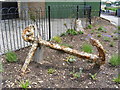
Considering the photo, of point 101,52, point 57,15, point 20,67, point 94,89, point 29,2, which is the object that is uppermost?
point 29,2

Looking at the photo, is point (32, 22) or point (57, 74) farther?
point (32, 22)

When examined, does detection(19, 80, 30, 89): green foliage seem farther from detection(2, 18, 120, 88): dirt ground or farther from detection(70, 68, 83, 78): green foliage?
detection(70, 68, 83, 78): green foliage

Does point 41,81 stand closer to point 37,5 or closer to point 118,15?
point 37,5

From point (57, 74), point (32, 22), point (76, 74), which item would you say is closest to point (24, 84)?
point (57, 74)

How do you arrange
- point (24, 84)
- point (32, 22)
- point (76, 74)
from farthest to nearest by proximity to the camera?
point (32, 22)
point (76, 74)
point (24, 84)

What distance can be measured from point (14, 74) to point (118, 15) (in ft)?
48.6

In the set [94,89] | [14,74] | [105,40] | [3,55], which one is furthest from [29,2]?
[94,89]

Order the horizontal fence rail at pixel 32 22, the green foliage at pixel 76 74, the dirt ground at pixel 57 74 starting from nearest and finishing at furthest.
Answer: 1. the dirt ground at pixel 57 74
2. the green foliage at pixel 76 74
3. the horizontal fence rail at pixel 32 22

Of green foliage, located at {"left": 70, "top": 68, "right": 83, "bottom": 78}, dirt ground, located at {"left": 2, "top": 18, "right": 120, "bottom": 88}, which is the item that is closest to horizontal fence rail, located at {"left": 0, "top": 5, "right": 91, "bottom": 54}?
dirt ground, located at {"left": 2, "top": 18, "right": 120, "bottom": 88}

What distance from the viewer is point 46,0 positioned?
11.3 metres

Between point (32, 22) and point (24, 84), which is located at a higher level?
point (32, 22)

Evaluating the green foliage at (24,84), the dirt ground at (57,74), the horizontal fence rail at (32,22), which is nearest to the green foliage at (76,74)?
the dirt ground at (57,74)

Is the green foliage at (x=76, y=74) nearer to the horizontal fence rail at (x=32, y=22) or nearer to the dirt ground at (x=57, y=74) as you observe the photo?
the dirt ground at (x=57, y=74)

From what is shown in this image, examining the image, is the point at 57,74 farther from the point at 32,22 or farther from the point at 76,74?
the point at 32,22
